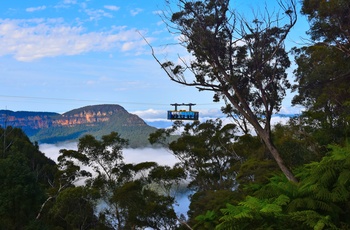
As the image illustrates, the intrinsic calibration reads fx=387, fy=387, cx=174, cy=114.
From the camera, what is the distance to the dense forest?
591 cm

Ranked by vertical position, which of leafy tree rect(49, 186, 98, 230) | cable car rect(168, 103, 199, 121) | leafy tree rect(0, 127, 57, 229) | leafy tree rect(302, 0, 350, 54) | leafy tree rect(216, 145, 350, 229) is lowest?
leafy tree rect(49, 186, 98, 230)

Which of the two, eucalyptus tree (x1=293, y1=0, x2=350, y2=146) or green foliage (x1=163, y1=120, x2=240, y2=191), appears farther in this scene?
green foliage (x1=163, y1=120, x2=240, y2=191)

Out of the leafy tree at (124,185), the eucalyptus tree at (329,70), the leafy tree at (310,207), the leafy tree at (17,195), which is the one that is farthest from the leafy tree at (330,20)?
the leafy tree at (17,195)

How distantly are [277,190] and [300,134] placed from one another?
426 inches

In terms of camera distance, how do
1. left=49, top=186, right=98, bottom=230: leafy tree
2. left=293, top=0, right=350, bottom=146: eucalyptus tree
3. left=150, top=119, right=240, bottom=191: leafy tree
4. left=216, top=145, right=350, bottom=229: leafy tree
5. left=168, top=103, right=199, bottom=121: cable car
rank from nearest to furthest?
left=216, top=145, right=350, bottom=229: leafy tree → left=293, top=0, right=350, bottom=146: eucalyptus tree → left=49, top=186, right=98, bottom=230: leafy tree → left=150, top=119, right=240, bottom=191: leafy tree → left=168, top=103, right=199, bottom=121: cable car

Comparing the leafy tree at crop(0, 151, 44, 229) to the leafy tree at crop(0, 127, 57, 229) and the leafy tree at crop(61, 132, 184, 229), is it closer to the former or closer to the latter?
the leafy tree at crop(0, 127, 57, 229)

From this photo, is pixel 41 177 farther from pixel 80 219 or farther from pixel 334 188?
pixel 334 188

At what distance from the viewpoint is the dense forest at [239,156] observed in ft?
19.4

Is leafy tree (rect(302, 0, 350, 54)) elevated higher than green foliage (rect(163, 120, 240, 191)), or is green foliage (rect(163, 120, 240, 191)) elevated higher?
leafy tree (rect(302, 0, 350, 54))

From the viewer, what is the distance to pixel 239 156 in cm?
2350

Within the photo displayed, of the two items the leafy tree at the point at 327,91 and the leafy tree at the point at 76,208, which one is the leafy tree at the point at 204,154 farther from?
the leafy tree at the point at 327,91

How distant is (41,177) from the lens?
4012cm

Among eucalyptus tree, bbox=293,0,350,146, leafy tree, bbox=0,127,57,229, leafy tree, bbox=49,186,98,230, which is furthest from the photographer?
leafy tree, bbox=49,186,98,230

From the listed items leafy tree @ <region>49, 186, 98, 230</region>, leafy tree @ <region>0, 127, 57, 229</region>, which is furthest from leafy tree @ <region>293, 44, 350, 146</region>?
leafy tree @ <region>49, 186, 98, 230</region>
